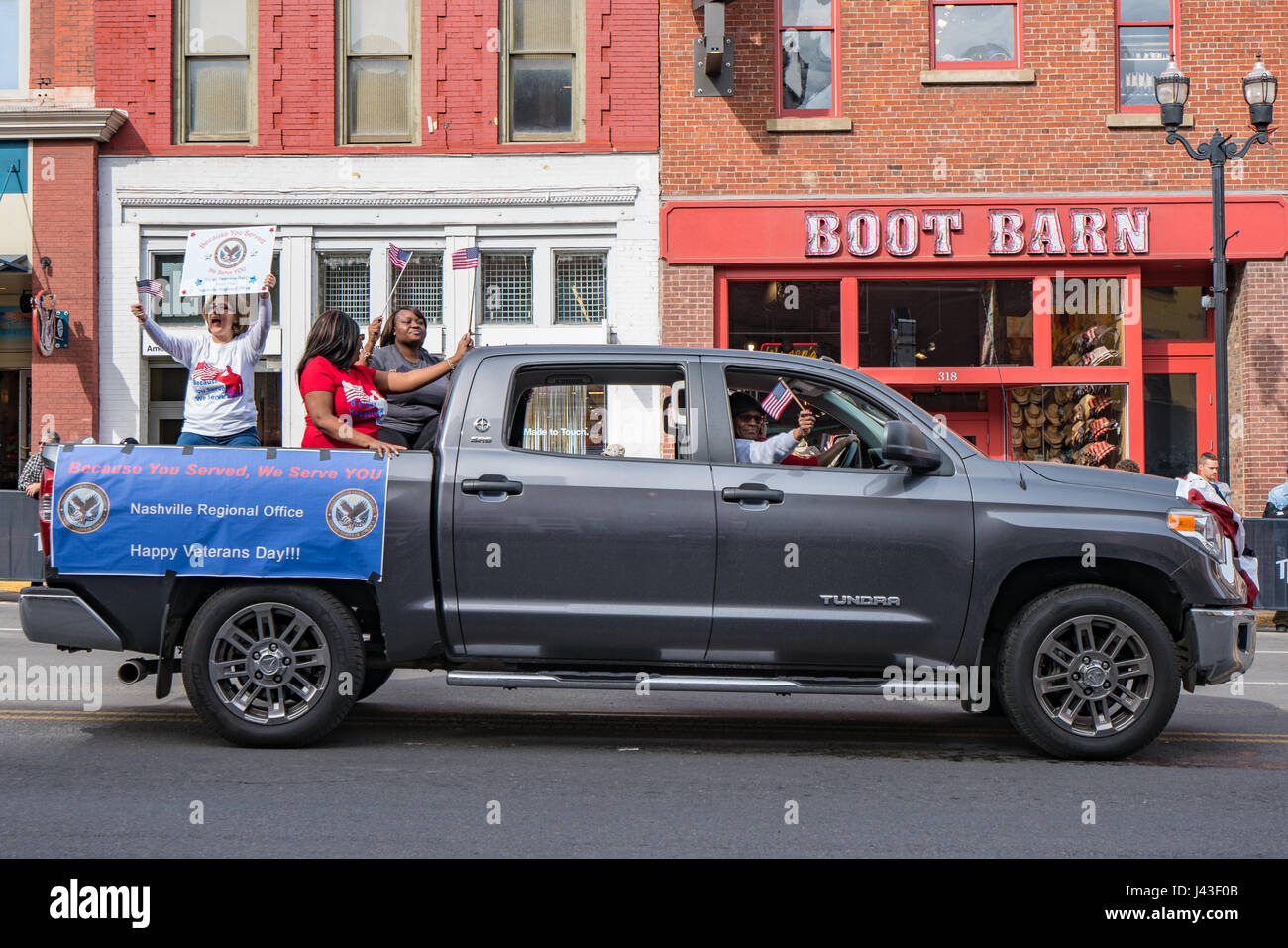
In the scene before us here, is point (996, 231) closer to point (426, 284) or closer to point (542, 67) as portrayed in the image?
point (542, 67)

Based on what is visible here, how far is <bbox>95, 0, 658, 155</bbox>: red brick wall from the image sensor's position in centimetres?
1781

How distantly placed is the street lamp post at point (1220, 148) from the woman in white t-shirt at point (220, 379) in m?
11.2

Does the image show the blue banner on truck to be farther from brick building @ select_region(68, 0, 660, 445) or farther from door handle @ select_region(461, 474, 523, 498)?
brick building @ select_region(68, 0, 660, 445)

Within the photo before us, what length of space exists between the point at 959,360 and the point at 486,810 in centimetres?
1339

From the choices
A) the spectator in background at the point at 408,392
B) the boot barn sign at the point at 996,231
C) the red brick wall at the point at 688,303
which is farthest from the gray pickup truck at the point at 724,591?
the boot barn sign at the point at 996,231

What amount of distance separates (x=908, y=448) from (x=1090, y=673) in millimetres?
1391

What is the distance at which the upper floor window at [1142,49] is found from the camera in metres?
17.5

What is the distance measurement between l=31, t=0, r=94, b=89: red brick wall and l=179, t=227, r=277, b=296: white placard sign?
11.9 meters

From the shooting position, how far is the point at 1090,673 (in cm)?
622

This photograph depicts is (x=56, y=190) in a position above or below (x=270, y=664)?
above

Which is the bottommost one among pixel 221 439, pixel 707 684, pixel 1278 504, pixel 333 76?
pixel 707 684

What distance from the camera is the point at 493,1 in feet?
58.6

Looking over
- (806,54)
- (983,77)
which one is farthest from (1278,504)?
(806,54)
